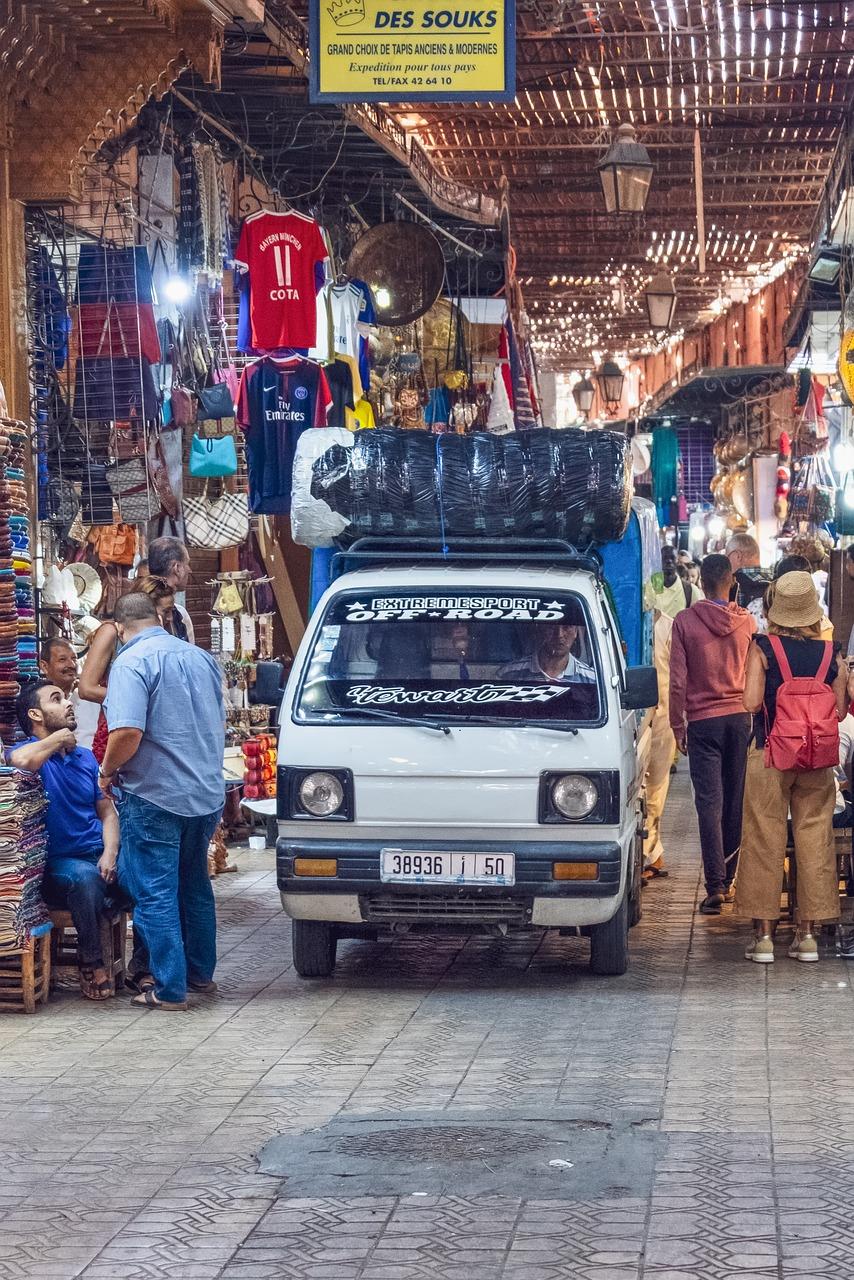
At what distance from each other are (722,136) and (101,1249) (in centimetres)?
1402

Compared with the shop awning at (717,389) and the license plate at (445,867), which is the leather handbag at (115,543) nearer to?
the license plate at (445,867)

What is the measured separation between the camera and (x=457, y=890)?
7.89 meters

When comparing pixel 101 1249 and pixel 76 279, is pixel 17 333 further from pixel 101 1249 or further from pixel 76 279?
pixel 101 1249

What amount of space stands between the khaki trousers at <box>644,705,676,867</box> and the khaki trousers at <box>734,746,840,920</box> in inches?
101

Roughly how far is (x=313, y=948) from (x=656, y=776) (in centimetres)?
371

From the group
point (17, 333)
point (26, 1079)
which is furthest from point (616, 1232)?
point (17, 333)

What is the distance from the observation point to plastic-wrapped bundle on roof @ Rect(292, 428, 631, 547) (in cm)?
875

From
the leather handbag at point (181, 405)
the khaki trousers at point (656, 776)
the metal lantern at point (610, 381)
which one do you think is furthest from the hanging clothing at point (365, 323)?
the metal lantern at point (610, 381)

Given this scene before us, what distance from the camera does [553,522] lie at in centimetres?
884

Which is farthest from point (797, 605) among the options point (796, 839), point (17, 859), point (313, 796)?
point (17, 859)

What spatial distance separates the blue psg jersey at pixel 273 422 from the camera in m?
13.1

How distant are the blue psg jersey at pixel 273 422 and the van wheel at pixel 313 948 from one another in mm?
5204

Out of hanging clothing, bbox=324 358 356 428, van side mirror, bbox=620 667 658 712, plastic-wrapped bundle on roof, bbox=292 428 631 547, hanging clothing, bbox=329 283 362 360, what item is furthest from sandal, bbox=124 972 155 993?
hanging clothing, bbox=324 358 356 428

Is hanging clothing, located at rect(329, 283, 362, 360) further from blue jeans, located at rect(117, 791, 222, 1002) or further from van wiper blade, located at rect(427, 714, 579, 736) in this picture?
blue jeans, located at rect(117, 791, 222, 1002)
